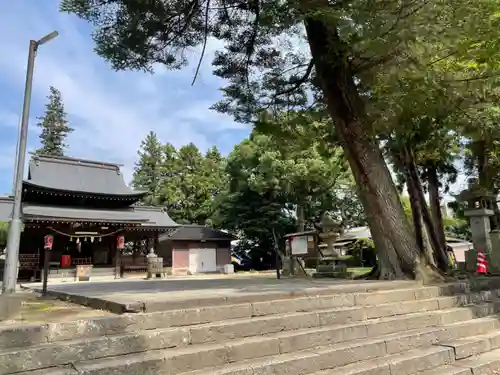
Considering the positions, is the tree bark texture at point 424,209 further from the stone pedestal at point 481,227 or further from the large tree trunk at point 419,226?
the stone pedestal at point 481,227

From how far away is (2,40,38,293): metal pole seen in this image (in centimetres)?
416

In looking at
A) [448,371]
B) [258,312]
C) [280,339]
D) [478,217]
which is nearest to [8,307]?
[258,312]

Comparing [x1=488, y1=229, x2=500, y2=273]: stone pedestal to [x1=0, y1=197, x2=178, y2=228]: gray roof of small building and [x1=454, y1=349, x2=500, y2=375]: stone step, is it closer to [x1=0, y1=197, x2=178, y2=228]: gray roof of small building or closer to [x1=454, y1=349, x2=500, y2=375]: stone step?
[x1=454, y1=349, x2=500, y2=375]: stone step

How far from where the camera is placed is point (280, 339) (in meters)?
3.40

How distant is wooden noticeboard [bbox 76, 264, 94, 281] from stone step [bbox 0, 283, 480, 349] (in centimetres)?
1587

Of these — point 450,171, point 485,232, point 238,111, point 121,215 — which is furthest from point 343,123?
point 121,215

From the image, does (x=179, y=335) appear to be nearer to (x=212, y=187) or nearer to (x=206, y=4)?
(x=206, y=4)

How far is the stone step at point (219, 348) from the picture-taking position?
265cm

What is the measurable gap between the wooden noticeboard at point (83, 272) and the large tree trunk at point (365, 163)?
1499cm

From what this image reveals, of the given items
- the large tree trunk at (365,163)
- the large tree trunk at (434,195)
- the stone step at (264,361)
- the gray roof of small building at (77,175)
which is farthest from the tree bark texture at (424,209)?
the gray roof of small building at (77,175)

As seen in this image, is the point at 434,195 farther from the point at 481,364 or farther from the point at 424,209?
the point at 481,364

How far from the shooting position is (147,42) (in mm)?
6621

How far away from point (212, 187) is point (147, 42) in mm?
24932

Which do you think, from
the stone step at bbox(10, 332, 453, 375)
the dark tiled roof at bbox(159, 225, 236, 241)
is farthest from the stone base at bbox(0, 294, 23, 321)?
the dark tiled roof at bbox(159, 225, 236, 241)
